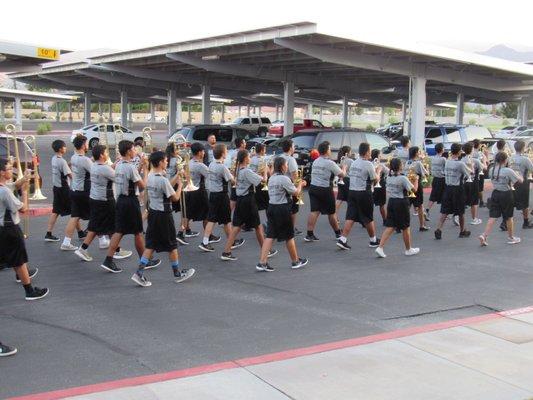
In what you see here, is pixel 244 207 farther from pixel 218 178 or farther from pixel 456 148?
pixel 456 148

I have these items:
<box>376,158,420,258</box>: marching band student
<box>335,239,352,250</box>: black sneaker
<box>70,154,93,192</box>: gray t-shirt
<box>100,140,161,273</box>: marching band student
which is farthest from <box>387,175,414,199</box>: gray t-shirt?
<box>70,154,93,192</box>: gray t-shirt

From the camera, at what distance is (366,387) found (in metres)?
5.10

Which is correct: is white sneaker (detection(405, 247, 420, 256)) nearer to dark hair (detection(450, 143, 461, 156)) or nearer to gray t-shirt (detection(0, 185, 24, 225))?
dark hair (detection(450, 143, 461, 156))

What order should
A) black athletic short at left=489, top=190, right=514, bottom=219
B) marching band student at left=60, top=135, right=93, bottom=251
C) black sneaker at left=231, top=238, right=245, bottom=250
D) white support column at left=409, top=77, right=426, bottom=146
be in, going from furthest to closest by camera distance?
white support column at left=409, top=77, right=426, bottom=146
black athletic short at left=489, top=190, right=514, bottom=219
black sneaker at left=231, top=238, right=245, bottom=250
marching band student at left=60, top=135, right=93, bottom=251

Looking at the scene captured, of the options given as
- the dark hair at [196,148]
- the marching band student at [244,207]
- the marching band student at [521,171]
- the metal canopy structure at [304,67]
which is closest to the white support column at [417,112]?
the metal canopy structure at [304,67]

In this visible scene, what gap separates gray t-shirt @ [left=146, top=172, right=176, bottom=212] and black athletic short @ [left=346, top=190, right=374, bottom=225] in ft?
11.5

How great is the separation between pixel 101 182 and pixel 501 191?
6677mm

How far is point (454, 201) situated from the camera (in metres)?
11.5

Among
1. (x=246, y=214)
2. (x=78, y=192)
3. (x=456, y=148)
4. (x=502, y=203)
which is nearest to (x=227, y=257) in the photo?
(x=246, y=214)

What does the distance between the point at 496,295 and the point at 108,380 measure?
16.4ft

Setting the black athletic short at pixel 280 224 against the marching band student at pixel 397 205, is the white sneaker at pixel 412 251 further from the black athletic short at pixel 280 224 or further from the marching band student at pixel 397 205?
the black athletic short at pixel 280 224

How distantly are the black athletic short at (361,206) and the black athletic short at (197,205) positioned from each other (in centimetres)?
239

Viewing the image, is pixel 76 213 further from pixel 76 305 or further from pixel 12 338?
pixel 12 338

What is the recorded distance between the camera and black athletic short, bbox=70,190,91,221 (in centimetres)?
1012
